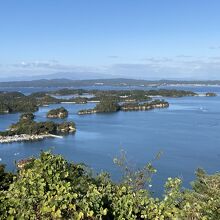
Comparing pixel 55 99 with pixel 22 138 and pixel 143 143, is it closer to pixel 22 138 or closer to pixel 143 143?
pixel 22 138

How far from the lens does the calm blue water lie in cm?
2844

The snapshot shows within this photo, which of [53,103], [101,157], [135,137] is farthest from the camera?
[53,103]

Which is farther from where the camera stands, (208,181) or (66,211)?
(208,181)

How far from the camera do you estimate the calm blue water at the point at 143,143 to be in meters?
28.4

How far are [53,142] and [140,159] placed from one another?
38.7 ft

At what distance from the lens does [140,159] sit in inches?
1185

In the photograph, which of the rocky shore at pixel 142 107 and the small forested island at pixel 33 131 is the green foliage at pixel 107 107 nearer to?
the rocky shore at pixel 142 107

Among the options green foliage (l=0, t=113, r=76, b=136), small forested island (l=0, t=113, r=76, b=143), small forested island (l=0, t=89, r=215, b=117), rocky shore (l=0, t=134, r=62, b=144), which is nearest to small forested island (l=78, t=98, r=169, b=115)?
small forested island (l=0, t=89, r=215, b=117)

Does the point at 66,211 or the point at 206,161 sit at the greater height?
the point at 66,211

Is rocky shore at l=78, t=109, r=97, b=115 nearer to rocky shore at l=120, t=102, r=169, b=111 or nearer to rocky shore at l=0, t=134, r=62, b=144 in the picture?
rocky shore at l=120, t=102, r=169, b=111

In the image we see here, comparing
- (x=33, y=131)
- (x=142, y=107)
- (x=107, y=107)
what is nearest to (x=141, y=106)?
(x=142, y=107)

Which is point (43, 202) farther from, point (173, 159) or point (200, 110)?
point (200, 110)

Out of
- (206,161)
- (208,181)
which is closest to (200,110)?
(206,161)

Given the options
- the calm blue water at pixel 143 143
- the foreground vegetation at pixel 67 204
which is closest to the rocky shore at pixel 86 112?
the calm blue water at pixel 143 143
